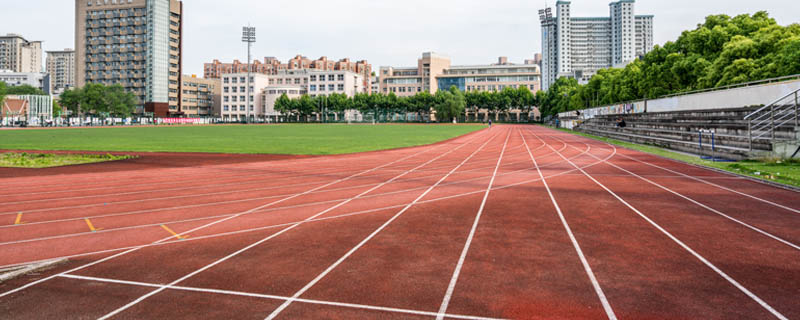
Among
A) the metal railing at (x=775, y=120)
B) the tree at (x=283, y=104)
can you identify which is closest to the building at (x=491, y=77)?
the tree at (x=283, y=104)

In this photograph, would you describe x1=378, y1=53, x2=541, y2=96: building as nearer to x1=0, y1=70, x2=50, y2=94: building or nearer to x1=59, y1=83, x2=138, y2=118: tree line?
x1=59, y1=83, x2=138, y2=118: tree line

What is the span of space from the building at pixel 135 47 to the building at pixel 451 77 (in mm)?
58515

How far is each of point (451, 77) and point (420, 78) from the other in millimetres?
9396

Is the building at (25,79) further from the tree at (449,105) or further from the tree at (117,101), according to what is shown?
the tree at (449,105)

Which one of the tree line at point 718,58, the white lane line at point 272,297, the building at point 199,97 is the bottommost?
the white lane line at point 272,297

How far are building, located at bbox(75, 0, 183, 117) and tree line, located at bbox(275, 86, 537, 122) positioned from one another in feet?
91.6

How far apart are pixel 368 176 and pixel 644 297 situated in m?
8.97

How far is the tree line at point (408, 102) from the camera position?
109 metres

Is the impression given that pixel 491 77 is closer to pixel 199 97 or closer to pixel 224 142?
pixel 199 97

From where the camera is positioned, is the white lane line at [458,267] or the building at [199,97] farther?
the building at [199,97]

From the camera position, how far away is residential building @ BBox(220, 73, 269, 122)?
124625mm

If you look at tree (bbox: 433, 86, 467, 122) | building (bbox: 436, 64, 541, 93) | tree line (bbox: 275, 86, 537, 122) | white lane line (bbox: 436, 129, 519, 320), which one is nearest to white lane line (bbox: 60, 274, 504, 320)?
white lane line (bbox: 436, 129, 519, 320)

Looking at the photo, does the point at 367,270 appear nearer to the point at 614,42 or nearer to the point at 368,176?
the point at 368,176

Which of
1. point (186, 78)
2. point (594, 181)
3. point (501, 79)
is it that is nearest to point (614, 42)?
point (501, 79)
